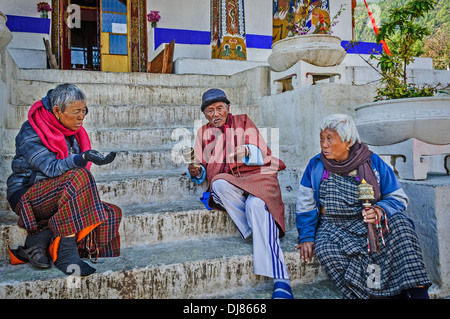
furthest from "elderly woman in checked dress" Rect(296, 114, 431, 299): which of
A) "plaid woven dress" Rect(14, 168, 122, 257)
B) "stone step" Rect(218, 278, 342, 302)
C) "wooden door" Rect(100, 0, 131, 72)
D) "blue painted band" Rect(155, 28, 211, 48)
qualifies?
"wooden door" Rect(100, 0, 131, 72)

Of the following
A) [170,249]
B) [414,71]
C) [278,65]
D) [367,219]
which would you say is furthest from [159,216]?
[414,71]

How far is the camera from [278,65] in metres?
4.10

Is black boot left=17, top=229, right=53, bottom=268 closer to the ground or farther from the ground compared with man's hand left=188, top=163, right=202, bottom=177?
closer to the ground

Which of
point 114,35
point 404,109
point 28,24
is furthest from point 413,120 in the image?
point 28,24

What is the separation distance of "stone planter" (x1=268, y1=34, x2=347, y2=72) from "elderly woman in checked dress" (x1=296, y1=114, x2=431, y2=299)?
1932 millimetres

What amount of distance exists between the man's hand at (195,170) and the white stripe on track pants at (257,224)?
0.34 m

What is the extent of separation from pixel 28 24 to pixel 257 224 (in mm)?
7969

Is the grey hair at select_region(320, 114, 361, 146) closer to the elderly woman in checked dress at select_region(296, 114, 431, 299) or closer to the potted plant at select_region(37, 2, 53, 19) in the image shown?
the elderly woman in checked dress at select_region(296, 114, 431, 299)

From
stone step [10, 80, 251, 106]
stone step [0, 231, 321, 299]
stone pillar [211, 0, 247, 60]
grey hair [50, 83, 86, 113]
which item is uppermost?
stone pillar [211, 0, 247, 60]

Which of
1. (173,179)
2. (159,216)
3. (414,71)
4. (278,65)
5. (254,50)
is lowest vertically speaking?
(159,216)

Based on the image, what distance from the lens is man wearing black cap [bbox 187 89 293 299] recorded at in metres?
2.05

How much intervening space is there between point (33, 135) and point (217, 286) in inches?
56.3

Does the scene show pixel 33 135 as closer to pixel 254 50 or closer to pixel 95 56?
pixel 254 50

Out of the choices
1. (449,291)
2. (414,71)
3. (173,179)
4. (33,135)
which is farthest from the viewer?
(414,71)
